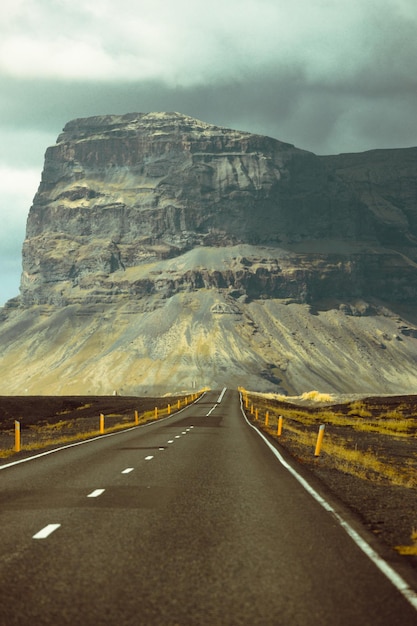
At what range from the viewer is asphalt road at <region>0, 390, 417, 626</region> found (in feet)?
20.9

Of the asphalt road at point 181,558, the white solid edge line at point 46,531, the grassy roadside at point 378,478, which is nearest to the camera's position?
the asphalt road at point 181,558

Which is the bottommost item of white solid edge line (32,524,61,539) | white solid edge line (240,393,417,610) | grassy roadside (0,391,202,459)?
grassy roadside (0,391,202,459)

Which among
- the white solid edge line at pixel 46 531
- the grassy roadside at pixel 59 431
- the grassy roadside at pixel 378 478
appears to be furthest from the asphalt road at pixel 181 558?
the grassy roadside at pixel 59 431

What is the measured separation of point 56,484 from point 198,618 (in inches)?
382

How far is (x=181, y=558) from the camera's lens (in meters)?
8.53

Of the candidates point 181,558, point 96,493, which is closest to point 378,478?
point 96,493

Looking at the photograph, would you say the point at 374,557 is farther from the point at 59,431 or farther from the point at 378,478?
the point at 59,431

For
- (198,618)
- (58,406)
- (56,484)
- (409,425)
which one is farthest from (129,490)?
(58,406)

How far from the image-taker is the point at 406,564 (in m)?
8.34

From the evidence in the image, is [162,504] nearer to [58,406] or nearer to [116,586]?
[116,586]

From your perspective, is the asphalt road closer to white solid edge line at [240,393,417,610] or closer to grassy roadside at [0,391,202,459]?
white solid edge line at [240,393,417,610]

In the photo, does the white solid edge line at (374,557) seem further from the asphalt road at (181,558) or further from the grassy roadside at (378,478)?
the grassy roadside at (378,478)

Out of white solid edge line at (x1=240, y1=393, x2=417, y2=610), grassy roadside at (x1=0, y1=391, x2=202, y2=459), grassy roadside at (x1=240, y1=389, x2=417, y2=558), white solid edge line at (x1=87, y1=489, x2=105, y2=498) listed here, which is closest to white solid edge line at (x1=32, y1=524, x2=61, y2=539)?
white solid edge line at (x1=87, y1=489, x2=105, y2=498)

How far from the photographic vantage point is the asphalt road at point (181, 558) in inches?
251
